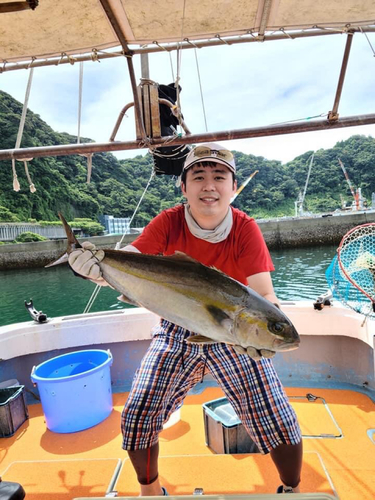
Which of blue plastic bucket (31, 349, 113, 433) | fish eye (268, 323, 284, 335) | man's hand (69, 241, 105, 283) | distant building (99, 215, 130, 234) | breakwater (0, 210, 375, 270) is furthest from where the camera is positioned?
distant building (99, 215, 130, 234)

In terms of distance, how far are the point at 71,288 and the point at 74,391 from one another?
19051 mm

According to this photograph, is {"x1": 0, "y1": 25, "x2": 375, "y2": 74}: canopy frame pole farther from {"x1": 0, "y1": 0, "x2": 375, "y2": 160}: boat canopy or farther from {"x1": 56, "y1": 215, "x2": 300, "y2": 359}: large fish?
{"x1": 56, "y1": 215, "x2": 300, "y2": 359}: large fish

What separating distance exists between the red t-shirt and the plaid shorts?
59 centimetres

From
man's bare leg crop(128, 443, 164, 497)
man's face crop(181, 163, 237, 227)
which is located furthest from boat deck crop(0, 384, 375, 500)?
man's face crop(181, 163, 237, 227)

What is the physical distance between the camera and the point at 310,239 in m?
34.8

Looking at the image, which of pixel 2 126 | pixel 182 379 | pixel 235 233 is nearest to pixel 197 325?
pixel 182 379

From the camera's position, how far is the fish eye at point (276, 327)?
136cm

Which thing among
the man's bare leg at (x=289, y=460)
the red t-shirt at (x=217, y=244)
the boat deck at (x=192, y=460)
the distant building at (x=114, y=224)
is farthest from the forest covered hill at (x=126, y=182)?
the man's bare leg at (x=289, y=460)

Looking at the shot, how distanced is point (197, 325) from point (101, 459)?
2.44 meters

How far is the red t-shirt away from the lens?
7.63 ft

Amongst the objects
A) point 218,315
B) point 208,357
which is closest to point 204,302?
point 218,315

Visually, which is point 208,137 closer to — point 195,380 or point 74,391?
point 195,380

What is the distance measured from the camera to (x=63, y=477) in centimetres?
281

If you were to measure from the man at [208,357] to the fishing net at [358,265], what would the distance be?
1595mm
